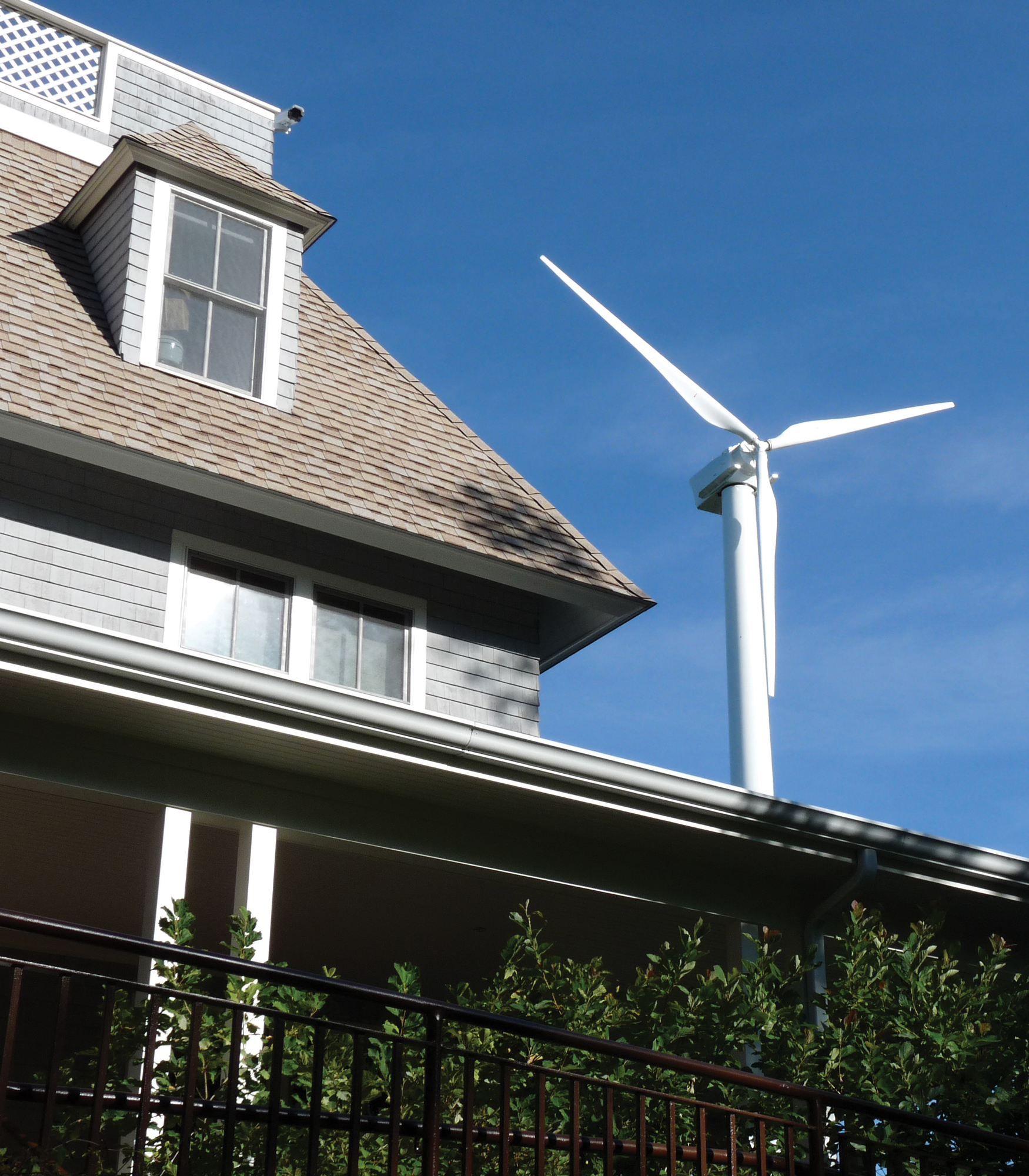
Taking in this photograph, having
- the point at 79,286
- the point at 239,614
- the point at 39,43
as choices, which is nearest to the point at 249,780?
the point at 239,614

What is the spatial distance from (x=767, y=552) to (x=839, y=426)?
263 cm

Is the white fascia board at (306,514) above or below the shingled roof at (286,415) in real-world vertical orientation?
below

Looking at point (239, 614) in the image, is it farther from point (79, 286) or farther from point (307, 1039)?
point (307, 1039)

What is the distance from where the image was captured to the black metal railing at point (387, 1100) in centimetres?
A: 391

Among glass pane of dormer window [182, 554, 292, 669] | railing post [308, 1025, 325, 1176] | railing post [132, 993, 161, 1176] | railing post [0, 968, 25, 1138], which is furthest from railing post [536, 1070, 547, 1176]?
glass pane of dormer window [182, 554, 292, 669]

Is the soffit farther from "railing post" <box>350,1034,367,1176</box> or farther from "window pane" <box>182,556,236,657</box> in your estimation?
"railing post" <box>350,1034,367,1176</box>

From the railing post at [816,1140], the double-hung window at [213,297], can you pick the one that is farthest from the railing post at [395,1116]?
the double-hung window at [213,297]

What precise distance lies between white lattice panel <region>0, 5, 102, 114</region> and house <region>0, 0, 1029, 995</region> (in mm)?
27

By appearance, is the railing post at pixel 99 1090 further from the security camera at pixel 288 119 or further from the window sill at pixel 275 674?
the security camera at pixel 288 119

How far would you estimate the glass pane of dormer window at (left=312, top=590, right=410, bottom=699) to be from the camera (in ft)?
31.9

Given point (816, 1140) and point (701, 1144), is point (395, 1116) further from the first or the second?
point (816, 1140)

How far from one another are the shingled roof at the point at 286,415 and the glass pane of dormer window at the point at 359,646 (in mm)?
698

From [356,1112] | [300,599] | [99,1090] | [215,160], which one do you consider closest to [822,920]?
[300,599]

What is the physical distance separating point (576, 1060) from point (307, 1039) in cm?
121
